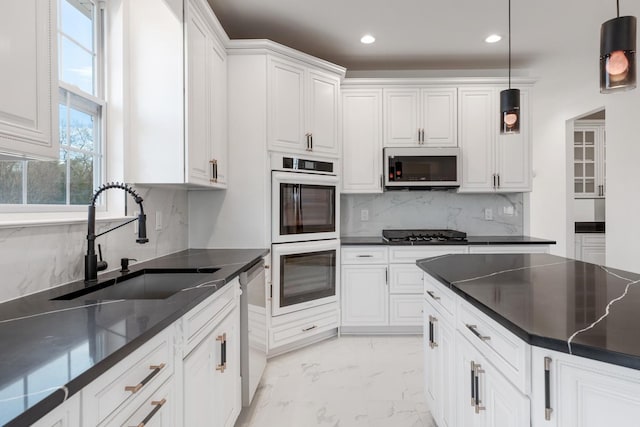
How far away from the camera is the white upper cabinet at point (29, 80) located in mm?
946

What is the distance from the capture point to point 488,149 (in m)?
3.72

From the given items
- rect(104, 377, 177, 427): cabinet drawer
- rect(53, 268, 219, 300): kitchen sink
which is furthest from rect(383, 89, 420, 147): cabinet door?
rect(104, 377, 177, 427): cabinet drawer

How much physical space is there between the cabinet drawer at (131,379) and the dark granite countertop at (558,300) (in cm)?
103

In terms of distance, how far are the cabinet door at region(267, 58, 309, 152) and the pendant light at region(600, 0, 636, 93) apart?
215 centimetres

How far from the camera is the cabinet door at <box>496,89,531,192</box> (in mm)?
3697

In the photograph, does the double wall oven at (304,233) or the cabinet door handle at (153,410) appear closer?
the cabinet door handle at (153,410)

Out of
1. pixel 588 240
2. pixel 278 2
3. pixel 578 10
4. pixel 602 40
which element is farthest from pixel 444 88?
pixel 588 240

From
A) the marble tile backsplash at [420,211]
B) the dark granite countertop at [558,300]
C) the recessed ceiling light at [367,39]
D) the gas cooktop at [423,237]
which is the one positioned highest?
the recessed ceiling light at [367,39]

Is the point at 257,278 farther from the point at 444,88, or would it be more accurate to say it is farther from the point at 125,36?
the point at 444,88

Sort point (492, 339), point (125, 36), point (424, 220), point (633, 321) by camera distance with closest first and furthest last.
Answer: point (633, 321)
point (492, 339)
point (125, 36)
point (424, 220)

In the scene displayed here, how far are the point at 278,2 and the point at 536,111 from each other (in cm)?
433

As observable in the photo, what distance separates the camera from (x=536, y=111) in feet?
17.6

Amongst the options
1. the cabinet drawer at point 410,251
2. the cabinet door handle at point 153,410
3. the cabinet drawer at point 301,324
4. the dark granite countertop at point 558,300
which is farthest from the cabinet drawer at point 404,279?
the cabinet door handle at point 153,410

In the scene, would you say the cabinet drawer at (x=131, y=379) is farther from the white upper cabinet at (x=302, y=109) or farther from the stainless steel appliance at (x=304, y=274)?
the white upper cabinet at (x=302, y=109)
